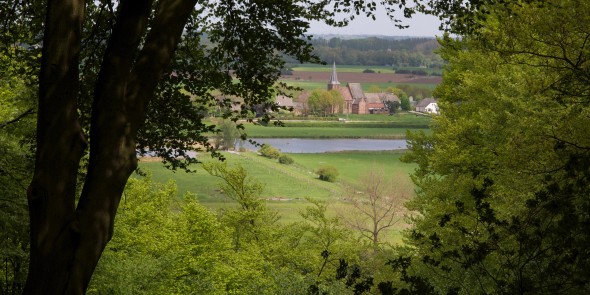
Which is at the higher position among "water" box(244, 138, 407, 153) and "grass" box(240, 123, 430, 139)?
"grass" box(240, 123, 430, 139)

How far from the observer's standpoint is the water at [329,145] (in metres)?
96.0

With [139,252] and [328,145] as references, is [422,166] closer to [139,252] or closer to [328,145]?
[139,252]

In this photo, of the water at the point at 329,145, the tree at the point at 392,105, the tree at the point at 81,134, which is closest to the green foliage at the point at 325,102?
the tree at the point at 392,105

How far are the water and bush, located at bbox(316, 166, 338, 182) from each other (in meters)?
20.4

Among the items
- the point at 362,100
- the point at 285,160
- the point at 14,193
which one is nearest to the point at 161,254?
the point at 14,193

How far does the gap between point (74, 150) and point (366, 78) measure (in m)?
184

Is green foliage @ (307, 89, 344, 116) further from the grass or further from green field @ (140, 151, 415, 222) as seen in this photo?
green field @ (140, 151, 415, 222)

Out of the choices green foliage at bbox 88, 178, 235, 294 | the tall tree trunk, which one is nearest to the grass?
green foliage at bbox 88, 178, 235, 294

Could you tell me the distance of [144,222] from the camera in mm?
21141

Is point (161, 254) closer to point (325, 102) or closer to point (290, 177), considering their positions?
point (290, 177)

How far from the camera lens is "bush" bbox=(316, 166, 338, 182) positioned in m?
70.7

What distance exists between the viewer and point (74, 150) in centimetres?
385

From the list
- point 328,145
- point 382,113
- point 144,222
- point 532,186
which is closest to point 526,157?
point 532,186

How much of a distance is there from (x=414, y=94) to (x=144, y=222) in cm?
13589
